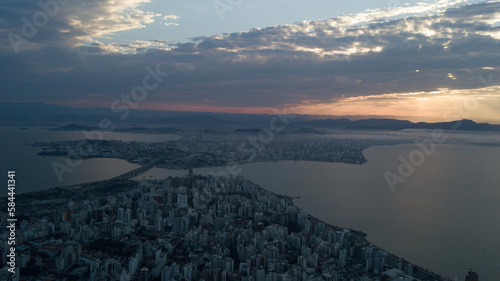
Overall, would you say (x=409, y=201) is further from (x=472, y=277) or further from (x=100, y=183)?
(x=100, y=183)

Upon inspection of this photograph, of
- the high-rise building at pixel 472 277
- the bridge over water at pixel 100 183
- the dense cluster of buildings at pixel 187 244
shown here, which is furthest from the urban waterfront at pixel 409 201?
the dense cluster of buildings at pixel 187 244

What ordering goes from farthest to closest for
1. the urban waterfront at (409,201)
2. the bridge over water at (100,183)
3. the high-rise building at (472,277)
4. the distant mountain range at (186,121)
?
the distant mountain range at (186,121)
the bridge over water at (100,183)
the urban waterfront at (409,201)
the high-rise building at (472,277)

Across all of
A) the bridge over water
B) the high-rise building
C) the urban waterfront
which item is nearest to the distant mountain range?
the urban waterfront

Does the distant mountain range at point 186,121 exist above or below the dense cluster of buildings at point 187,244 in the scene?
above

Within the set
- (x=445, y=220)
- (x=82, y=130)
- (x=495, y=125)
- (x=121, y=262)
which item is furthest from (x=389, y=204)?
(x=495, y=125)

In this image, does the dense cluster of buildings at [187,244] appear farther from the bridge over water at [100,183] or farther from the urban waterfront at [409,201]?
the bridge over water at [100,183]
